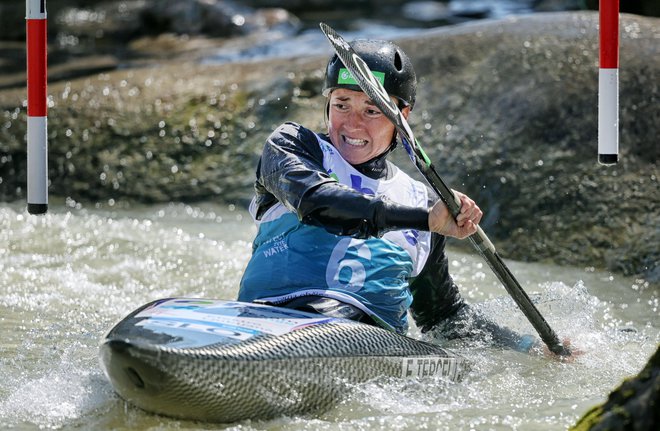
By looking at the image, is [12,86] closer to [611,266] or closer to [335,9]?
[611,266]

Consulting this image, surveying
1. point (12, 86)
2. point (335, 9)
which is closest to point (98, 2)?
point (335, 9)

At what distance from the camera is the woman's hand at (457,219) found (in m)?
3.50

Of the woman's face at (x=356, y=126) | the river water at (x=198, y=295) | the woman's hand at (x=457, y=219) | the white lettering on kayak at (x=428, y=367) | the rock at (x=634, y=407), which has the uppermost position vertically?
the woman's face at (x=356, y=126)

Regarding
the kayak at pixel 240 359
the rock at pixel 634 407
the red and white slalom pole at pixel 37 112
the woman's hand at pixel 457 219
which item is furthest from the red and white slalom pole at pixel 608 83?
the red and white slalom pole at pixel 37 112

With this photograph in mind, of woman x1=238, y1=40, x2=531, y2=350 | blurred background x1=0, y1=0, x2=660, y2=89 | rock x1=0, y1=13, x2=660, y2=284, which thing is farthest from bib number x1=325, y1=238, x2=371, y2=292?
blurred background x1=0, y1=0, x2=660, y2=89

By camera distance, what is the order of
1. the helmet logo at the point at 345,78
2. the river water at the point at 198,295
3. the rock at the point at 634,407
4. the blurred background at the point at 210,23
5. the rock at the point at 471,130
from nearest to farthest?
the rock at the point at 634,407
the river water at the point at 198,295
the helmet logo at the point at 345,78
the rock at the point at 471,130
the blurred background at the point at 210,23

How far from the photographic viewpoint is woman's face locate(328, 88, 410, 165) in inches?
154

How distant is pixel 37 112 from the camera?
439 cm

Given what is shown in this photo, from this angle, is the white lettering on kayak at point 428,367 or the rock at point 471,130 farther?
the rock at point 471,130

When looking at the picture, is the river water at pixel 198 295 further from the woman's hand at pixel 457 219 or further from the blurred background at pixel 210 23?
the blurred background at pixel 210 23

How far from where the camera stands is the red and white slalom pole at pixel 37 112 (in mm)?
4344

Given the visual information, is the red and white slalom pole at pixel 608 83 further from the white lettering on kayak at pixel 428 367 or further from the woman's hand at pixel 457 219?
the white lettering on kayak at pixel 428 367

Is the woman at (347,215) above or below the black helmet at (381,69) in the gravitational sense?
below

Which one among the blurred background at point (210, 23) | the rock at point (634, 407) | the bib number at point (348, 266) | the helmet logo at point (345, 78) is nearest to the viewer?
the rock at point (634, 407)
